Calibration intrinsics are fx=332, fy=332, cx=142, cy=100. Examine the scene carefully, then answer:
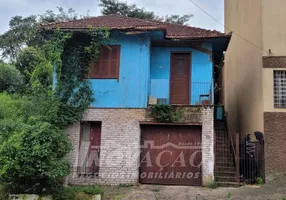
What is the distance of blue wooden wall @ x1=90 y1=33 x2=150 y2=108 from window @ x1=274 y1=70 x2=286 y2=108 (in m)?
4.96

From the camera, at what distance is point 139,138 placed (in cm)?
1282

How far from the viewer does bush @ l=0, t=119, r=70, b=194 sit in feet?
30.3

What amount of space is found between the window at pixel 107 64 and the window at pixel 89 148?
6.43ft

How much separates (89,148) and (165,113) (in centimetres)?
328

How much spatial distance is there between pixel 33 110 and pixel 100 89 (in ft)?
8.66

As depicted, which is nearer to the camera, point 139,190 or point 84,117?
point 139,190

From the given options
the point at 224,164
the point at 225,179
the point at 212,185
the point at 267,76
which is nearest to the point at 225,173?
the point at 225,179

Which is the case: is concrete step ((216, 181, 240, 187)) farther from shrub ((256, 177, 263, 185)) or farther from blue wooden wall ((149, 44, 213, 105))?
blue wooden wall ((149, 44, 213, 105))

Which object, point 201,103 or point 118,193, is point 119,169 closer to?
point 118,193

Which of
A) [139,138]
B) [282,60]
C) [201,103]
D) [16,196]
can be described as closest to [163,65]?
[201,103]

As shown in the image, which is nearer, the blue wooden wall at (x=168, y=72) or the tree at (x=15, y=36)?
the blue wooden wall at (x=168, y=72)

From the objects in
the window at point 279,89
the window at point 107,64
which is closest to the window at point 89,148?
the window at point 107,64

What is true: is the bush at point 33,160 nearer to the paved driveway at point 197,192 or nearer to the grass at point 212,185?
the paved driveway at point 197,192

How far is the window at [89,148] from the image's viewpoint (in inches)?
505
